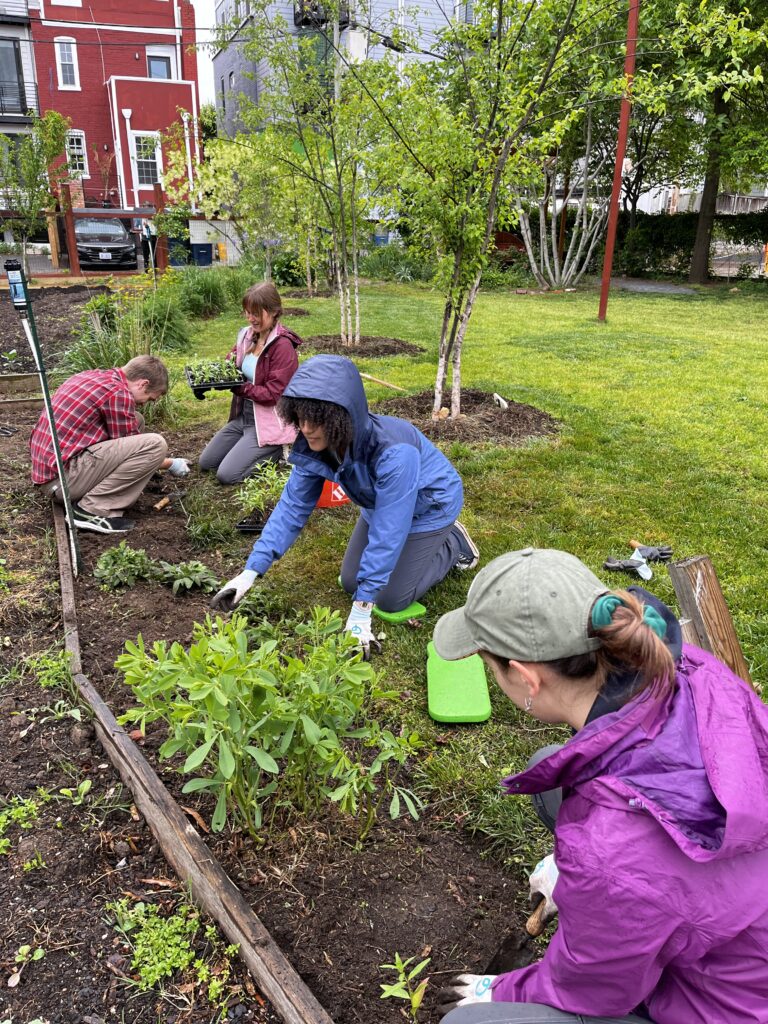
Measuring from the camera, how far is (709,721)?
1.27 m

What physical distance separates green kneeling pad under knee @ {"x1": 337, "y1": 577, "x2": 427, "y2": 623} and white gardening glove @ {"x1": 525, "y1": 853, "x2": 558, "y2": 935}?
5.14 ft

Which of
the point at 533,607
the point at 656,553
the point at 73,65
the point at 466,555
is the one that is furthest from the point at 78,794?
the point at 73,65

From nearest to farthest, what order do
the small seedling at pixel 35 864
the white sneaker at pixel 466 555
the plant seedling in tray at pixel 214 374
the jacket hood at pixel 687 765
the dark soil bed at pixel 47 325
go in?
1. the jacket hood at pixel 687 765
2. the small seedling at pixel 35 864
3. the white sneaker at pixel 466 555
4. the plant seedling in tray at pixel 214 374
5. the dark soil bed at pixel 47 325

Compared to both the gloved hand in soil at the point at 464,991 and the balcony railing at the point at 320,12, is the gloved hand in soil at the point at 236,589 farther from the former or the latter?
the balcony railing at the point at 320,12

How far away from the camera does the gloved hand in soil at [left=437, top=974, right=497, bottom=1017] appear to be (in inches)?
63.4

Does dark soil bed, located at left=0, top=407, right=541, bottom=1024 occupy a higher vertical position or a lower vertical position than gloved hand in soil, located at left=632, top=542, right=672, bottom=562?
lower

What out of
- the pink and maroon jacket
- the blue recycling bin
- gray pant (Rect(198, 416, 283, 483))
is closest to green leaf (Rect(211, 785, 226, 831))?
gray pant (Rect(198, 416, 283, 483))

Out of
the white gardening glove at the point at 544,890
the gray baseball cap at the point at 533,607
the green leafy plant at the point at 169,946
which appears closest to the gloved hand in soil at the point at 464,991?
the white gardening glove at the point at 544,890

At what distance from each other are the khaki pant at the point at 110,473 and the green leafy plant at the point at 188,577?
0.87 meters

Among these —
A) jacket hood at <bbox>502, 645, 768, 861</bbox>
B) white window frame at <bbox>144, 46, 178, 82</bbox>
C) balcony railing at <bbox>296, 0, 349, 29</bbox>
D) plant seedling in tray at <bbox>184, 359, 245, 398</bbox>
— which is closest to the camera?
jacket hood at <bbox>502, 645, 768, 861</bbox>

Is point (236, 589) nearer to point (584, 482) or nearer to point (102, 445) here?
point (102, 445)

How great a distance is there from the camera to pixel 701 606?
234 cm

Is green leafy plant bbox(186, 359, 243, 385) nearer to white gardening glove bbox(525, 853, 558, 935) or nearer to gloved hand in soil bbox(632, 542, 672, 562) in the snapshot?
gloved hand in soil bbox(632, 542, 672, 562)

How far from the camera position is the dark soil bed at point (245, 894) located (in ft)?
5.79
